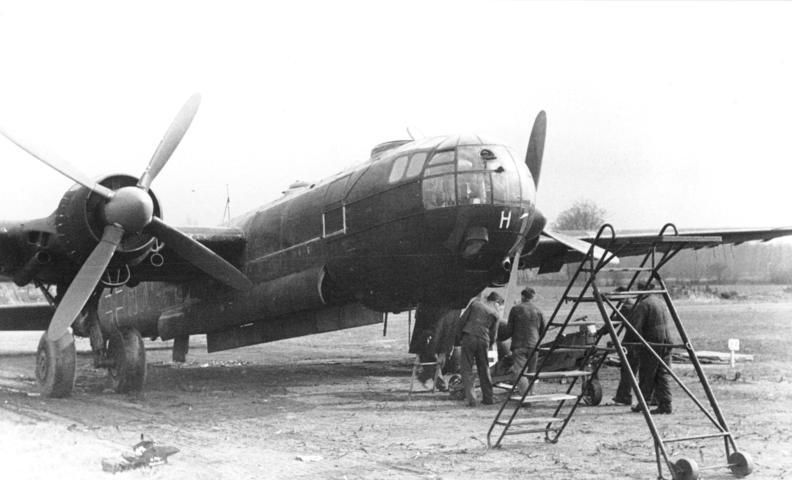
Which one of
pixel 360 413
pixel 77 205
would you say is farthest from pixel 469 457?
pixel 77 205

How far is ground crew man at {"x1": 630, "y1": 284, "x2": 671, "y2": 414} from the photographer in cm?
984

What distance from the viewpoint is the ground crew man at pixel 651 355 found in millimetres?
9836

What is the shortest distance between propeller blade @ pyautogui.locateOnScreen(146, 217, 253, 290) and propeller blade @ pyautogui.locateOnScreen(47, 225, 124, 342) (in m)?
0.78

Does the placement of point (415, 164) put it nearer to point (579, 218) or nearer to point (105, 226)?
point (105, 226)

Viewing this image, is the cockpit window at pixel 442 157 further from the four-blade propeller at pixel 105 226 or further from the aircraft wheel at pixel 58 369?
the aircraft wheel at pixel 58 369

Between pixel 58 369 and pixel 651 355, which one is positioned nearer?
pixel 651 355

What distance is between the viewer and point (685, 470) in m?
5.98

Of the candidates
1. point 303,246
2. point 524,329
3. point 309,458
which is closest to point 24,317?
point 303,246

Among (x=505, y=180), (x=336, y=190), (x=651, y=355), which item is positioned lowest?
(x=651, y=355)

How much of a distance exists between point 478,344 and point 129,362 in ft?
19.9

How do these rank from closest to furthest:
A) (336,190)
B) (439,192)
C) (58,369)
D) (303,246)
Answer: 1. (439,192)
2. (336,190)
3. (58,369)
4. (303,246)

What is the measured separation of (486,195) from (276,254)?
4807 millimetres

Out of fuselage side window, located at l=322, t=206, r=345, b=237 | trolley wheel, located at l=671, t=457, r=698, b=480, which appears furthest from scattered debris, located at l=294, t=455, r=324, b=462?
fuselage side window, located at l=322, t=206, r=345, b=237

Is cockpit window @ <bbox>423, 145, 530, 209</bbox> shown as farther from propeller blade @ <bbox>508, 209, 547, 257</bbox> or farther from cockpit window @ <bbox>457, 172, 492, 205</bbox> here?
propeller blade @ <bbox>508, 209, 547, 257</bbox>
